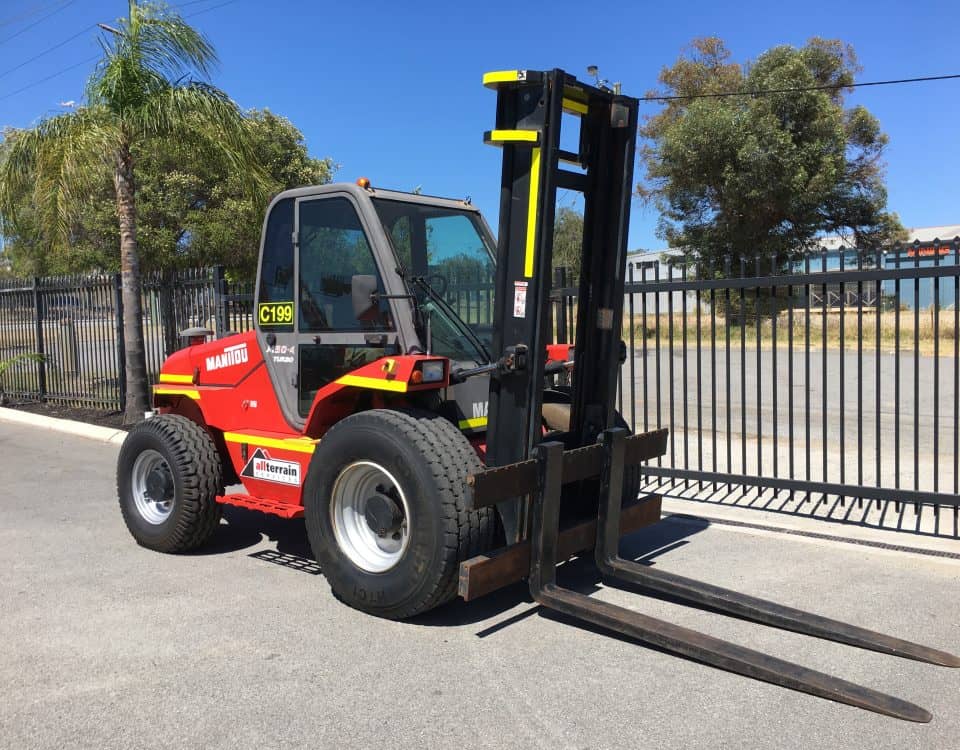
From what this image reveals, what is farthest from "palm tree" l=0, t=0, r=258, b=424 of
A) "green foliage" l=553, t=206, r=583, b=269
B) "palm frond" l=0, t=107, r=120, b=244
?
"green foliage" l=553, t=206, r=583, b=269

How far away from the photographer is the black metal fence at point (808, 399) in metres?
6.19

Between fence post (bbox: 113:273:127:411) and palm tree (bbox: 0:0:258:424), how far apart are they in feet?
4.36

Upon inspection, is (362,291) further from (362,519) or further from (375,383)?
(362,519)

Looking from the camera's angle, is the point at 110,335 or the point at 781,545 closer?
the point at 781,545

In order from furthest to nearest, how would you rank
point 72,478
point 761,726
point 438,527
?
point 72,478 < point 438,527 < point 761,726

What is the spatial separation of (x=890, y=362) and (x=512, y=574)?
17.6 meters

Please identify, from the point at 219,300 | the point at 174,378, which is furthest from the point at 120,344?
the point at 174,378

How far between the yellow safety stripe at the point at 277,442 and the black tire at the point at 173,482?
0.26m

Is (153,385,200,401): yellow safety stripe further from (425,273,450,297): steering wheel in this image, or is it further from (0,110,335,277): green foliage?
(0,110,335,277): green foliage

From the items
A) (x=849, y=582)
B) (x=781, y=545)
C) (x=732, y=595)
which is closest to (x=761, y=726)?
(x=732, y=595)

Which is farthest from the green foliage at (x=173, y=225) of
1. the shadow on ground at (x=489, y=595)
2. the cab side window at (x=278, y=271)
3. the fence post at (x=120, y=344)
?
the cab side window at (x=278, y=271)

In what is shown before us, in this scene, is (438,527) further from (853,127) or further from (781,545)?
(853,127)

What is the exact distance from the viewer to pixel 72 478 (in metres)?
9.00

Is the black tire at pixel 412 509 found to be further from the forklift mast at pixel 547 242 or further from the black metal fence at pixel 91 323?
the black metal fence at pixel 91 323
